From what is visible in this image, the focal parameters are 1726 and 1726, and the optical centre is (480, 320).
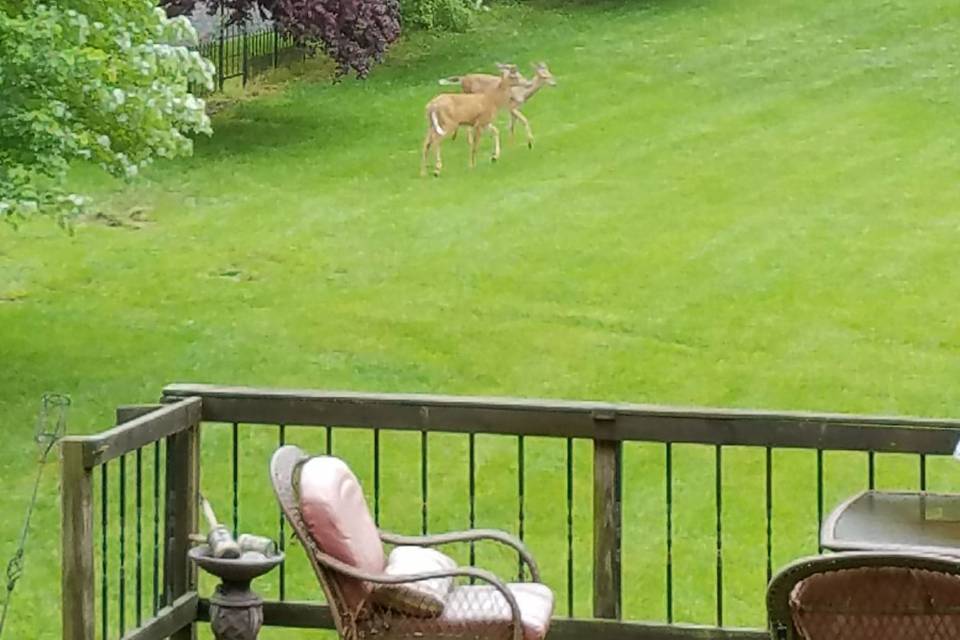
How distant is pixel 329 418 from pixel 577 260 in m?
9.00

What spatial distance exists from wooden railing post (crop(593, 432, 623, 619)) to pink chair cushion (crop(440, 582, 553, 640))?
29cm

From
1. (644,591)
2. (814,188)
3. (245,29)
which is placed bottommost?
(644,591)

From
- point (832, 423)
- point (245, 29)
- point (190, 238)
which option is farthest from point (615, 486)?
point (245, 29)

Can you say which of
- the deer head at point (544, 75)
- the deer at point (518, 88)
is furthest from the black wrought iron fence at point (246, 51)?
the deer head at point (544, 75)

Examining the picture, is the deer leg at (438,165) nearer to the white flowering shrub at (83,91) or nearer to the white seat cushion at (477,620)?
the white flowering shrub at (83,91)

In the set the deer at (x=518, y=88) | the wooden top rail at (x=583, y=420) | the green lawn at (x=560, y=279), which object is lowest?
the green lawn at (x=560, y=279)

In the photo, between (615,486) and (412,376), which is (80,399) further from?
(615,486)

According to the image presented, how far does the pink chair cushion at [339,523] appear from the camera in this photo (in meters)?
4.90

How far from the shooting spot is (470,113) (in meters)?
18.2

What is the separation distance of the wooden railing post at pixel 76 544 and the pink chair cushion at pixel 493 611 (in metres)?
1.00

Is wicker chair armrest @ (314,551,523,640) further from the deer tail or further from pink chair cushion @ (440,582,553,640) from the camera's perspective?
the deer tail

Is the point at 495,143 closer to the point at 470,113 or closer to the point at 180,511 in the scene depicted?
the point at 470,113

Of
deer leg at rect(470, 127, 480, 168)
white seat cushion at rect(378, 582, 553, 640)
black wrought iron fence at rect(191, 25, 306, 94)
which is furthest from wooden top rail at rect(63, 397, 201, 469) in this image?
black wrought iron fence at rect(191, 25, 306, 94)

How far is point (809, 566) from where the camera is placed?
3.75 meters
